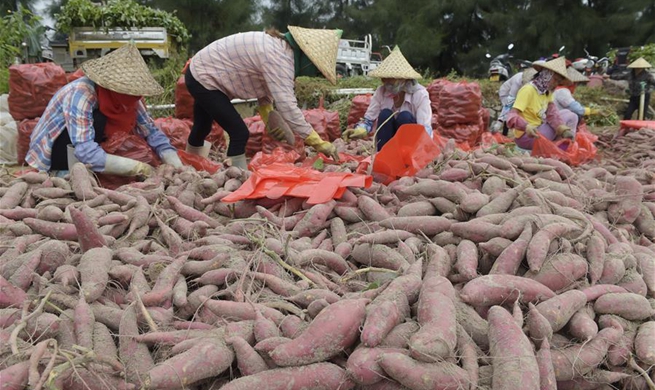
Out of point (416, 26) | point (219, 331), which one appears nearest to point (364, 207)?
point (219, 331)

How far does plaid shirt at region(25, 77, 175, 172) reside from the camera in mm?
3195

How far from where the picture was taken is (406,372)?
4.35 feet

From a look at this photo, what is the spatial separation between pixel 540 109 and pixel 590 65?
9527mm

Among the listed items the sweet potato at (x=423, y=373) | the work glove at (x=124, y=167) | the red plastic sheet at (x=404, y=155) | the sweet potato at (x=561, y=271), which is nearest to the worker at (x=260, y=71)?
the red plastic sheet at (x=404, y=155)

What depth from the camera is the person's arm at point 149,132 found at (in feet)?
12.4

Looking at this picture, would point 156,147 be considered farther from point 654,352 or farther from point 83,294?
point 654,352

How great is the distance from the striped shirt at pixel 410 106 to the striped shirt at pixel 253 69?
4.02 feet

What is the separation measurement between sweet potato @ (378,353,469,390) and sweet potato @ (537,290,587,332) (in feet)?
1.40

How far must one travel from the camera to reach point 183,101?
5.41m

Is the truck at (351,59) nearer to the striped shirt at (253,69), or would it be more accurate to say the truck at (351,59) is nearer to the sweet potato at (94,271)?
the striped shirt at (253,69)

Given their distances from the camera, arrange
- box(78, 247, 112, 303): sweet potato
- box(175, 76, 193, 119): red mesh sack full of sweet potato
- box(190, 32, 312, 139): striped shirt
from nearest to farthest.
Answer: box(78, 247, 112, 303): sweet potato, box(190, 32, 312, 139): striped shirt, box(175, 76, 193, 119): red mesh sack full of sweet potato

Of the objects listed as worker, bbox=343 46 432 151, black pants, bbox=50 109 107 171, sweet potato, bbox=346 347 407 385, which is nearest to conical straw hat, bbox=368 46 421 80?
worker, bbox=343 46 432 151

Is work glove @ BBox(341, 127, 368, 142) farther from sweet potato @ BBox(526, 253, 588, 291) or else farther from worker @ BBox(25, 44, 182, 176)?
sweet potato @ BBox(526, 253, 588, 291)

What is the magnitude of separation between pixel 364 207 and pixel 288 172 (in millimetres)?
633
